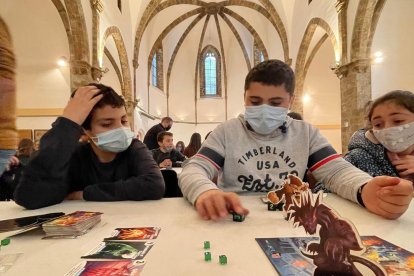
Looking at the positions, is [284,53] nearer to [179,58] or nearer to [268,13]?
[268,13]

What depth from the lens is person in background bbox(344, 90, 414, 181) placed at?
1.62 metres

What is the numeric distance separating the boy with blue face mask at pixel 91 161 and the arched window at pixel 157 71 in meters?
15.0

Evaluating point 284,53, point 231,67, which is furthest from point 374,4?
point 231,67

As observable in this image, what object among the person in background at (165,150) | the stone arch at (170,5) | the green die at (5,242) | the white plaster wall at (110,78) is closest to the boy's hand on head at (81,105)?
the green die at (5,242)

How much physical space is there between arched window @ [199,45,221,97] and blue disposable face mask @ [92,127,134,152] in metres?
17.4

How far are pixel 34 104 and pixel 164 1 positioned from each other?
7.56 m

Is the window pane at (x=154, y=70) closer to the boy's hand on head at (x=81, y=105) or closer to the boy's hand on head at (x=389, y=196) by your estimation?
the boy's hand on head at (x=81, y=105)

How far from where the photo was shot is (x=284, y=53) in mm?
12727

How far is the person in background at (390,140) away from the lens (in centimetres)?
162

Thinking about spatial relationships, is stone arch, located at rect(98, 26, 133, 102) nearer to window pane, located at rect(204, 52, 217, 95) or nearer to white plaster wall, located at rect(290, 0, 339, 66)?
white plaster wall, located at rect(290, 0, 339, 66)

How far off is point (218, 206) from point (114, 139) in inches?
34.8

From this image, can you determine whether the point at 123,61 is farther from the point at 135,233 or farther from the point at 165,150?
the point at 135,233

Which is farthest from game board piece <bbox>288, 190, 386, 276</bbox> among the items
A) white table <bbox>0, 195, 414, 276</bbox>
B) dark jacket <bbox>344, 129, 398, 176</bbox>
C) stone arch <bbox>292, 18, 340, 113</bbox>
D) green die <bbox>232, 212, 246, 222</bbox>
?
stone arch <bbox>292, 18, 340, 113</bbox>

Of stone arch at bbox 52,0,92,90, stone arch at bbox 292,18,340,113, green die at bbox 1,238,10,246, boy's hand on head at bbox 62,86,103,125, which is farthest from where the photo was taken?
stone arch at bbox 292,18,340,113
